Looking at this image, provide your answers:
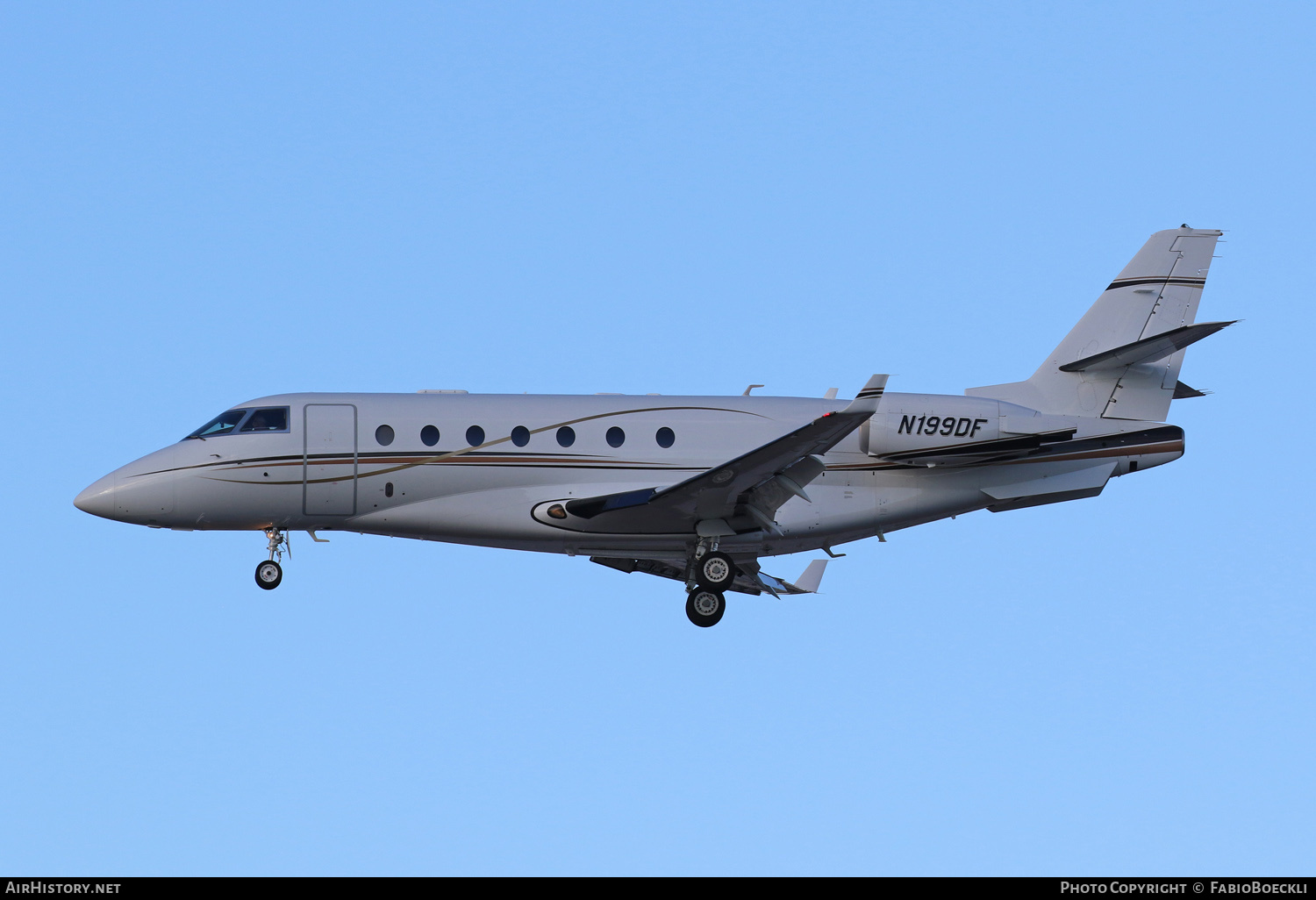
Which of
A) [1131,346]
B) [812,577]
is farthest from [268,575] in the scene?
[1131,346]

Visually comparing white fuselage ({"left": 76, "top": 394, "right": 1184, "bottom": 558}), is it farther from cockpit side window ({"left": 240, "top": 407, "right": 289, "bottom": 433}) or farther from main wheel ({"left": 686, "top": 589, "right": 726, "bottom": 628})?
main wheel ({"left": 686, "top": 589, "right": 726, "bottom": 628})

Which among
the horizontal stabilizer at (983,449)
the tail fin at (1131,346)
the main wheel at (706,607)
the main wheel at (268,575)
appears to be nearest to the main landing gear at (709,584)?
the main wheel at (706,607)

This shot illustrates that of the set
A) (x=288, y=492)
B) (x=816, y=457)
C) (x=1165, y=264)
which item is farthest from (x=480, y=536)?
(x=1165, y=264)

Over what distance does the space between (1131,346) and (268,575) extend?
13643 millimetres

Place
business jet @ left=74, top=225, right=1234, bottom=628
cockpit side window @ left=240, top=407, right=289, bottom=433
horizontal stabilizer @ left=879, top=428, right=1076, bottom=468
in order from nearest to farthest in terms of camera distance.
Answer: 1. business jet @ left=74, top=225, right=1234, bottom=628
2. cockpit side window @ left=240, top=407, right=289, bottom=433
3. horizontal stabilizer @ left=879, top=428, right=1076, bottom=468

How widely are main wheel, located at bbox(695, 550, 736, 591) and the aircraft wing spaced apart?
1.20 ft

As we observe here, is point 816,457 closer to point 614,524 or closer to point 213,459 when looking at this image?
point 614,524

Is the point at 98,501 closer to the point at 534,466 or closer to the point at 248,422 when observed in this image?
the point at 248,422

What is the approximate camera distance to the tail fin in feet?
81.7

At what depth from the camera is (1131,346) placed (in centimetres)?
2445

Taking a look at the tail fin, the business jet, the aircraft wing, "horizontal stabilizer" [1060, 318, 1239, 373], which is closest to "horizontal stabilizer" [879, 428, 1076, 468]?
the business jet

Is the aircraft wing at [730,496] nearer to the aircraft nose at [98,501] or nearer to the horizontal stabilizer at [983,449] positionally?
the horizontal stabilizer at [983,449]

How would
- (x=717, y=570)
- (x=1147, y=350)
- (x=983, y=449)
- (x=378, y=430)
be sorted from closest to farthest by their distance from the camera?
1. (x=378, y=430)
2. (x=717, y=570)
3. (x=983, y=449)
4. (x=1147, y=350)
